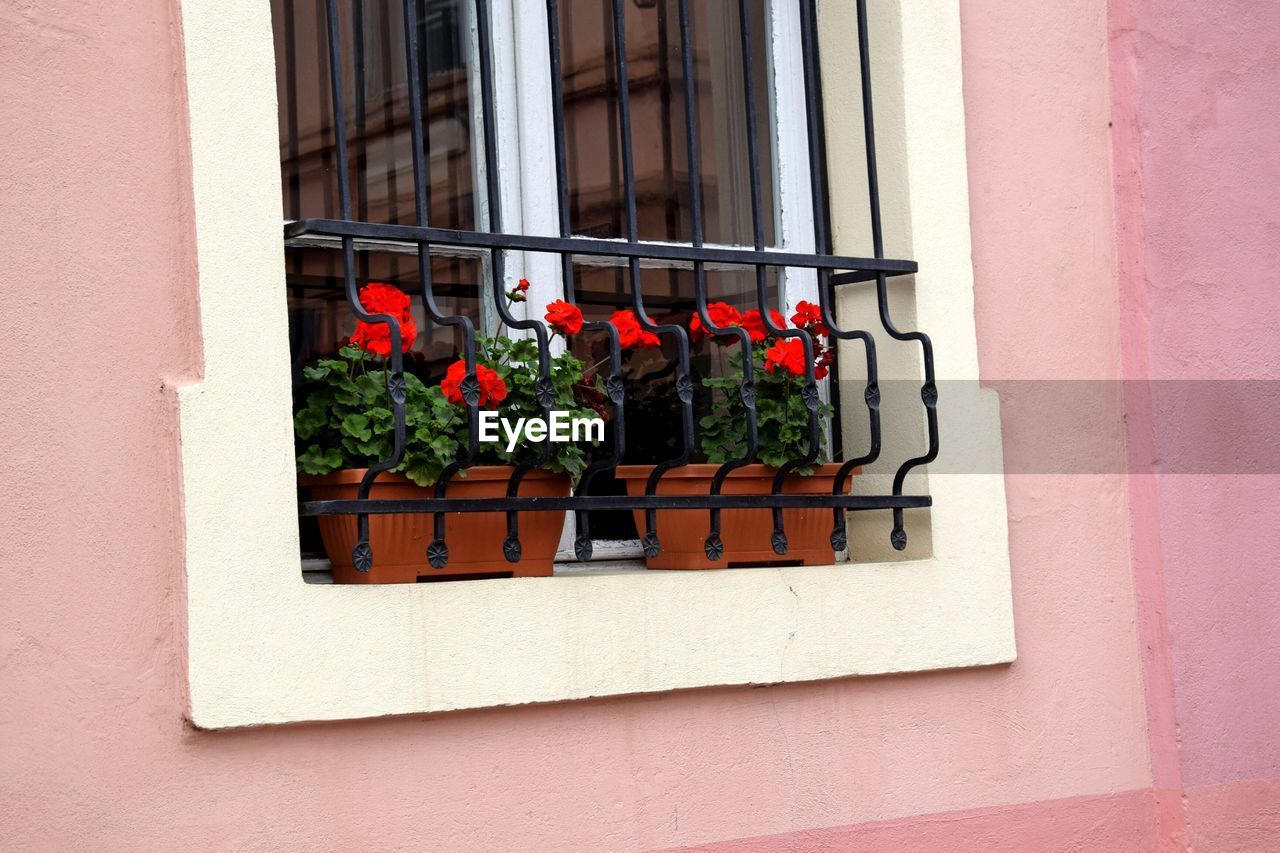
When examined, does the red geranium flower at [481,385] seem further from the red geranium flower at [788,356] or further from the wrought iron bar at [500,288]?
the red geranium flower at [788,356]

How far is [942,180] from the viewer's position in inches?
155

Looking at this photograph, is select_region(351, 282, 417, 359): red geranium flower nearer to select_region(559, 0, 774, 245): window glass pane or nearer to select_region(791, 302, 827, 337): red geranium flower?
select_region(559, 0, 774, 245): window glass pane

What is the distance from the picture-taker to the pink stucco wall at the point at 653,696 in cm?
277

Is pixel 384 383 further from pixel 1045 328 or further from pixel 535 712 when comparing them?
pixel 1045 328

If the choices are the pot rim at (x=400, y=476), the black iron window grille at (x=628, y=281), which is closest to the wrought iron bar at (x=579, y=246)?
the black iron window grille at (x=628, y=281)

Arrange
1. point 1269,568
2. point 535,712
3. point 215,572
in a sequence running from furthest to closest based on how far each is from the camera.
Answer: point 1269,568, point 535,712, point 215,572

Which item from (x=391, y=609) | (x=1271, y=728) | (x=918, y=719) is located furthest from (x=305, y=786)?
(x=1271, y=728)

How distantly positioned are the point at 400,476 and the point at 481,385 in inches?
9.3

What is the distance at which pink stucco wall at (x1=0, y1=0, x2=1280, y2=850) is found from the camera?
2.77m

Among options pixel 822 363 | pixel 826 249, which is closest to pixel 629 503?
pixel 822 363

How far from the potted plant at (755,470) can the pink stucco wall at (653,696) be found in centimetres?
33

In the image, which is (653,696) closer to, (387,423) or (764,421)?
(764,421)

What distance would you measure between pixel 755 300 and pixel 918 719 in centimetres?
112

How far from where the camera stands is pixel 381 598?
3041 mm
